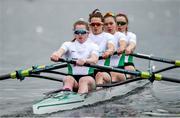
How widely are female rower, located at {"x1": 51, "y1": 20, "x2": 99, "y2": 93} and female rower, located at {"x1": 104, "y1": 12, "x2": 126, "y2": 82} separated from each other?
1935 millimetres

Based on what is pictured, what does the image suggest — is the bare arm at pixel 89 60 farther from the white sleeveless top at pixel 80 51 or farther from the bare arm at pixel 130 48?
the bare arm at pixel 130 48

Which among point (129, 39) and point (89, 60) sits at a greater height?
point (129, 39)

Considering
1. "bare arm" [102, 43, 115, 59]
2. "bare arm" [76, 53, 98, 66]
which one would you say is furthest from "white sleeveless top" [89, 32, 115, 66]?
"bare arm" [76, 53, 98, 66]

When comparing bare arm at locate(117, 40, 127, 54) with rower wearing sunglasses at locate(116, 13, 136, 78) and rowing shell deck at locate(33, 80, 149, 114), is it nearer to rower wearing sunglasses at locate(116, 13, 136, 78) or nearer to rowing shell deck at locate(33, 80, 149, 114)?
rower wearing sunglasses at locate(116, 13, 136, 78)

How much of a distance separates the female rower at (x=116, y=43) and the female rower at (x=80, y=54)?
193 centimetres

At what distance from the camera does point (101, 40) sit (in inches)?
774

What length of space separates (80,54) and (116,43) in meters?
2.73

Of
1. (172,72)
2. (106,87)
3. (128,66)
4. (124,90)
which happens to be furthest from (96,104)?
(172,72)

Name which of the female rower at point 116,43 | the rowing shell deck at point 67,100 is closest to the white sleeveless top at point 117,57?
the female rower at point 116,43

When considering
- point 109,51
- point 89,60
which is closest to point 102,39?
point 109,51

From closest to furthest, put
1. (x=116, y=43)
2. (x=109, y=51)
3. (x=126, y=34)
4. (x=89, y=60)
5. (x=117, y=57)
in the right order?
(x=89, y=60) < (x=109, y=51) < (x=117, y=57) < (x=116, y=43) < (x=126, y=34)

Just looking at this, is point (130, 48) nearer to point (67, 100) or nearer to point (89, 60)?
point (89, 60)

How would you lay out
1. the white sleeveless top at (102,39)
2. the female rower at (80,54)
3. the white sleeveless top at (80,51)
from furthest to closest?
1. the white sleeveless top at (102,39)
2. the white sleeveless top at (80,51)
3. the female rower at (80,54)

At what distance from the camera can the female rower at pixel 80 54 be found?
18.0 m
